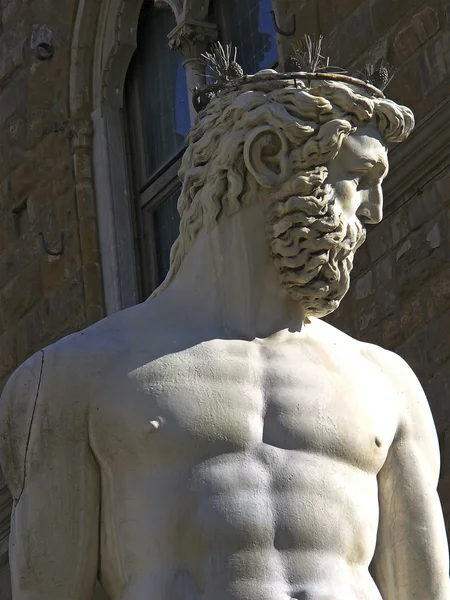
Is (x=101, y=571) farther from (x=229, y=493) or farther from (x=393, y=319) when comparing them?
(x=393, y=319)

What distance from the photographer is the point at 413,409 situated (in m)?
4.88

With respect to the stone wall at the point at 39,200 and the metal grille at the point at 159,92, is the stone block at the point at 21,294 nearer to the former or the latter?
the stone wall at the point at 39,200

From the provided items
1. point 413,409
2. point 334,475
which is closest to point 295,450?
point 334,475

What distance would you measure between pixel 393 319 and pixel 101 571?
5.03 meters

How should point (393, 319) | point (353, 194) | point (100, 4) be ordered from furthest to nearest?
1. point (100, 4)
2. point (393, 319)
3. point (353, 194)

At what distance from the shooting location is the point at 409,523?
15.7 feet

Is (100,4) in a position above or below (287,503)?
above

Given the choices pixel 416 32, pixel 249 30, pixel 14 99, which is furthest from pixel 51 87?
pixel 416 32

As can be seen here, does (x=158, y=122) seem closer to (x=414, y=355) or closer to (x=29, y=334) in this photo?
(x=29, y=334)

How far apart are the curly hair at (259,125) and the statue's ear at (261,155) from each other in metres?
0.02

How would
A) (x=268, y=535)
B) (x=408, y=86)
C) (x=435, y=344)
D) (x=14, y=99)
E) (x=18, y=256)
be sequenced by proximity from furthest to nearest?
(x=14, y=99)
(x=18, y=256)
(x=408, y=86)
(x=435, y=344)
(x=268, y=535)

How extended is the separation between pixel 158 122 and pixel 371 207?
Answer: 792cm

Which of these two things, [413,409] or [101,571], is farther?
→ [413,409]

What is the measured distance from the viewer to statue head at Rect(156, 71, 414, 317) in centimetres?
482
